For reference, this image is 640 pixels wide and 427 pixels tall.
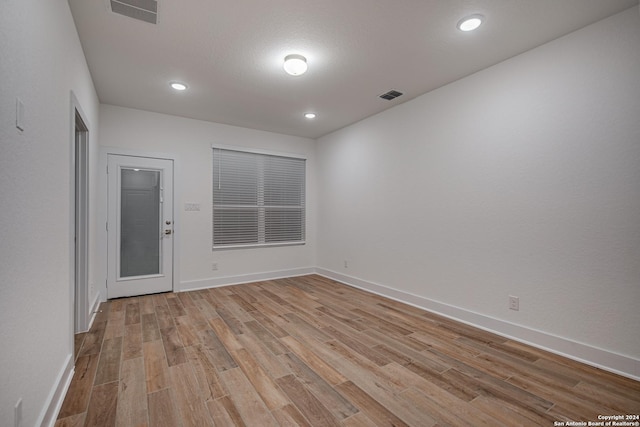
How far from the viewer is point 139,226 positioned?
4168 millimetres

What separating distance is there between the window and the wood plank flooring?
1.84 meters

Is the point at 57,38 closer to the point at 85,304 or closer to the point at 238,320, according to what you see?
the point at 85,304

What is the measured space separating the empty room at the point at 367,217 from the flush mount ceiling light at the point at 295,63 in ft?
0.07

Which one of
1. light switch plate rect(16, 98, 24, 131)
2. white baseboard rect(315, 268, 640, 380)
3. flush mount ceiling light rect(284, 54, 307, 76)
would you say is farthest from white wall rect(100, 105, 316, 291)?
light switch plate rect(16, 98, 24, 131)

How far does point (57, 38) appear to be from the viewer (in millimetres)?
1859

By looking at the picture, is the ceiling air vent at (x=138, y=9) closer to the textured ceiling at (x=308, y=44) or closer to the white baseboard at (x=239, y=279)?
the textured ceiling at (x=308, y=44)

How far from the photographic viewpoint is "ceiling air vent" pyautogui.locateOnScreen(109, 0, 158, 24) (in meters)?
2.06

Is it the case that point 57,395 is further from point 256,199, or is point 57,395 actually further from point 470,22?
point 470,22

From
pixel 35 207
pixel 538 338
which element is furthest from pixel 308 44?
pixel 538 338

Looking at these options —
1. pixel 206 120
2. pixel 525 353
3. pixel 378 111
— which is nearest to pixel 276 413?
pixel 525 353

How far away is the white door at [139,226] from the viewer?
3975 mm

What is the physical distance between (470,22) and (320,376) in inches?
116

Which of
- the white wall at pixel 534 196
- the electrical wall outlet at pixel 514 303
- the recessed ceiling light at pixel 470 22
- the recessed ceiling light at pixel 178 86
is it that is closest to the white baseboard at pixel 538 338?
the white wall at pixel 534 196

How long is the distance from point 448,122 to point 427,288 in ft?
6.54
